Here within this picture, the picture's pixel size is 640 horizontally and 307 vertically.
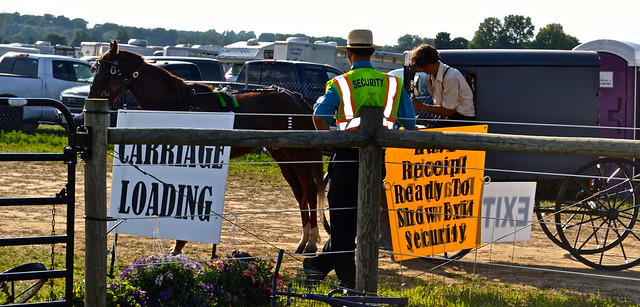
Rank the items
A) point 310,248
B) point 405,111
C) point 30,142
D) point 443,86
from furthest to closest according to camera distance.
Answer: point 30,142 → point 310,248 → point 443,86 → point 405,111

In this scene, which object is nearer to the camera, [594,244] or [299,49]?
[594,244]

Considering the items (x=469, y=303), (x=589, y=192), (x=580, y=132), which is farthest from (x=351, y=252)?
(x=580, y=132)

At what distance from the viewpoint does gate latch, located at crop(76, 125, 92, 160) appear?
5.40m

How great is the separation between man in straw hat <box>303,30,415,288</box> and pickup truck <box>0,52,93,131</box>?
16.0m

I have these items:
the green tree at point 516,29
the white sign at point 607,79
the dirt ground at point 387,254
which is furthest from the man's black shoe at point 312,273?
the green tree at point 516,29

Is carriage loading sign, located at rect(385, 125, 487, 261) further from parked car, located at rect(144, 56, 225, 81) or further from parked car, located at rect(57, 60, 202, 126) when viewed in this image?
parked car, located at rect(144, 56, 225, 81)

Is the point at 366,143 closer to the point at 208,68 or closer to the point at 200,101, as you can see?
the point at 200,101

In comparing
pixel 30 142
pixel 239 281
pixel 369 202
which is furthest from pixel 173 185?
pixel 30 142

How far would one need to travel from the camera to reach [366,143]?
611 centimetres

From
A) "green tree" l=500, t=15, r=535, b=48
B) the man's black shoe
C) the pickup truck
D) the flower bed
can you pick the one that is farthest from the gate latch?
"green tree" l=500, t=15, r=535, b=48

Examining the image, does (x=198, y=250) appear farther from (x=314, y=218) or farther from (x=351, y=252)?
(x=351, y=252)

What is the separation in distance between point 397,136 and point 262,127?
3.92 m

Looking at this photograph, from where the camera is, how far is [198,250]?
358 inches

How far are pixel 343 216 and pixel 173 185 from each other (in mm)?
1486
